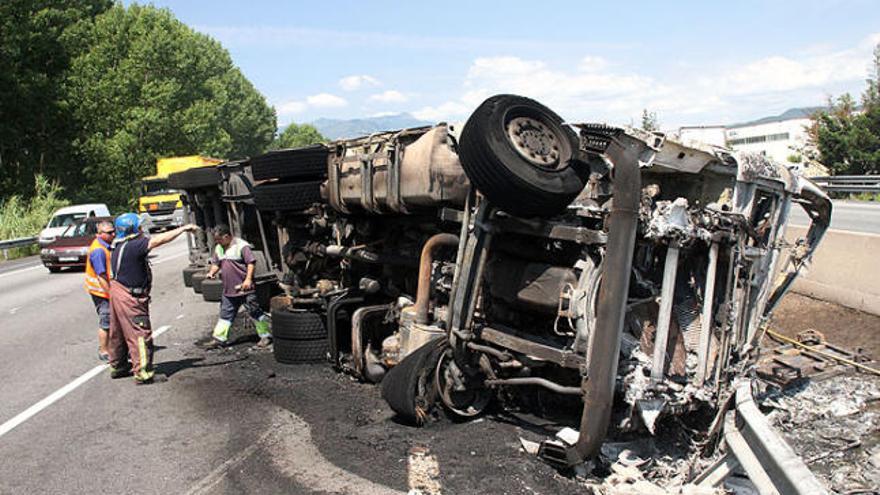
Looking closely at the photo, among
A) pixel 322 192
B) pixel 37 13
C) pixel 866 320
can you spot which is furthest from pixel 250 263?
pixel 37 13

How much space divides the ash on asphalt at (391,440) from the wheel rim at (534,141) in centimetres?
199

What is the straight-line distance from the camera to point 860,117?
3131cm

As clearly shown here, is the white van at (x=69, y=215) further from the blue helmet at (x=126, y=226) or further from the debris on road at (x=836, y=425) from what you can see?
the debris on road at (x=836, y=425)

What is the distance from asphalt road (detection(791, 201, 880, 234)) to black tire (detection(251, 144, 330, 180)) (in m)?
12.5

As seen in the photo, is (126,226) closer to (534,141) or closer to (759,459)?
(534,141)

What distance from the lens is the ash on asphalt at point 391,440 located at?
14.2ft

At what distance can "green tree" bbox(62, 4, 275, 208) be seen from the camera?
37.1 metres

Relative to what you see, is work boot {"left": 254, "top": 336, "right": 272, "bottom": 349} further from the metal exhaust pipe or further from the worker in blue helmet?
the metal exhaust pipe

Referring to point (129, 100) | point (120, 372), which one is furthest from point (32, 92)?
point (120, 372)

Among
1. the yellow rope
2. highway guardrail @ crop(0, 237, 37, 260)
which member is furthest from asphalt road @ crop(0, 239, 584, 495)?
highway guardrail @ crop(0, 237, 37, 260)

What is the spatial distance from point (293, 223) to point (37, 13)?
30.7 metres

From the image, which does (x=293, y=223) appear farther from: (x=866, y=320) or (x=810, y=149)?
(x=810, y=149)

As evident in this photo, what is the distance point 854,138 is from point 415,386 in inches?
1275

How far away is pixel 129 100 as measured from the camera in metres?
40.7
